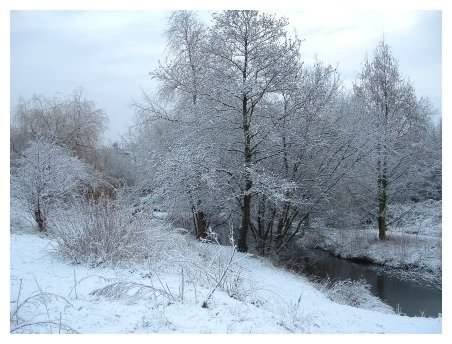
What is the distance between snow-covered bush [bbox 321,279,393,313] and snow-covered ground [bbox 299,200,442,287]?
248 centimetres

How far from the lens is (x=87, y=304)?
15.1ft

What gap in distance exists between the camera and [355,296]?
909 centimetres

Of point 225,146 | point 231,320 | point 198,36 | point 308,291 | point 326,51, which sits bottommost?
point 308,291

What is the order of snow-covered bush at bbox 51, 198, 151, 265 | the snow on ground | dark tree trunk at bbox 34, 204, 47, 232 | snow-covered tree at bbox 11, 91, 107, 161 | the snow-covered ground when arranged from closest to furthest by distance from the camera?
the snow on ground < snow-covered bush at bbox 51, 198, 151, 265 < dark tree trunk at bbox 34, 204, 47, 232 < the snow-covered ground < snow-covered tree at bbox 11, 91, 107, 161

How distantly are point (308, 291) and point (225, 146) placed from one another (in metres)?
4.40

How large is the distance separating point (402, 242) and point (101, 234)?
10783 millimetres

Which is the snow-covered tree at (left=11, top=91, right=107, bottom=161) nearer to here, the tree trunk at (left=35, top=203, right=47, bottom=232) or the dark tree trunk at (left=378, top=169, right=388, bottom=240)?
the tree trunk at (left=35, top=203, right=47, bottom=232)

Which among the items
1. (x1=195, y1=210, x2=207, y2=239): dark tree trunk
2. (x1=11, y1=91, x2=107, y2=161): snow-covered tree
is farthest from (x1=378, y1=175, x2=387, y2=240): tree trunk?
(x1=11, y1=91, x2=107, y2=161): snow-covered tree

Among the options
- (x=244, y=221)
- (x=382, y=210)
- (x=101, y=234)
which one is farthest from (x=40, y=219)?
(x=382, y=210)

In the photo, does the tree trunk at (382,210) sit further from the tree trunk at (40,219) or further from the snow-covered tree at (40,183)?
the tree trunk at (40,219)

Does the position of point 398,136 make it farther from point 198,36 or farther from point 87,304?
point 87,304

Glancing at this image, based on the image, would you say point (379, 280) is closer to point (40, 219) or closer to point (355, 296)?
point (355, 296)

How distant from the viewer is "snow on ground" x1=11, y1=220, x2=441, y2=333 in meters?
4.24
